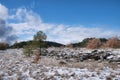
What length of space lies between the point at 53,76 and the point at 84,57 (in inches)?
820

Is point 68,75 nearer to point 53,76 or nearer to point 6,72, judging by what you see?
point 53,76

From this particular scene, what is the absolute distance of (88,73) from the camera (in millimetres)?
17594

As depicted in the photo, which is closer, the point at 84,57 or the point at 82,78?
the point at 82,78

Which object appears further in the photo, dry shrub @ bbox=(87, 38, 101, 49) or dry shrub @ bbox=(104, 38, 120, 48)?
dry shrub @ bbox=(104, 38, 120, 48)

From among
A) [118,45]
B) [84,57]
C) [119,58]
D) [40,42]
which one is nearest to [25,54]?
[40,42]

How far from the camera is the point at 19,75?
1761 cm

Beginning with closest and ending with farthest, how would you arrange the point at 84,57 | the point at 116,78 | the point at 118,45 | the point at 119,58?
the point at 116,78 < the point at 119,58 < the point at 84,57 < the point at 118,45

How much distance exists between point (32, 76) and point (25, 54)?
25.0 m

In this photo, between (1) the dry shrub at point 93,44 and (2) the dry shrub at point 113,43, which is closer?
(1) the dry shrub at point 93,44

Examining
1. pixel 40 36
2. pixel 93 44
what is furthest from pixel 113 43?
pixel 40 36

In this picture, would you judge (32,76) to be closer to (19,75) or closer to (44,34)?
(19,75)

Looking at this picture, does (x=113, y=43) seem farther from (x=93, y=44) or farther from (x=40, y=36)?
(x=40, y=36)

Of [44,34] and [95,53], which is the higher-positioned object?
[44,34]

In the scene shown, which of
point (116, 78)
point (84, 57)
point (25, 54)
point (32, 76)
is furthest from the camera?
point (25, 54)
